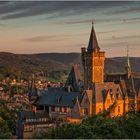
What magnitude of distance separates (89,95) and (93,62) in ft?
26.3

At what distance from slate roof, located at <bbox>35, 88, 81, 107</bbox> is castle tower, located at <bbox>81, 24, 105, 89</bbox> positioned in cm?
388

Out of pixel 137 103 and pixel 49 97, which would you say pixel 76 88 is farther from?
pixel 137 103

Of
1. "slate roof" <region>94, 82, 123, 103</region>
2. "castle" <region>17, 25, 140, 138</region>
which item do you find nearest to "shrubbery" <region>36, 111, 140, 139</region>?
"castle" <region>17, 25, 140, 138</region>

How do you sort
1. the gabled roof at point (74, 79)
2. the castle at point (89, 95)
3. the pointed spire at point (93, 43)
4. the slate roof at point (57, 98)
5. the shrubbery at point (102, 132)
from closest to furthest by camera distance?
the shrubbery at point (102, 132), the castle at point (89, 95), the slate roof at point (57, 98), the pointed spire at point (93, 43), the gabled roof at point (74, 79)

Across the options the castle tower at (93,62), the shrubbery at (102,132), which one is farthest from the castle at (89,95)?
the shrubbery at (102,132)

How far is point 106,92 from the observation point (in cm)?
7362

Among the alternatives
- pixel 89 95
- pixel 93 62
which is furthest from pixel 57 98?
pixel 93 62

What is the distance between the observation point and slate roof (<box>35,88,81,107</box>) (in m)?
74.5

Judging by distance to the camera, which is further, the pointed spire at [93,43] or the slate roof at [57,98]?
the pointed spire at [93,43]

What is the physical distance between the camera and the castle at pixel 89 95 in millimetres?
72375

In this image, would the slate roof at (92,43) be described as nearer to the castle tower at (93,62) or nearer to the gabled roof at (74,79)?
the castle tower at (93,62)

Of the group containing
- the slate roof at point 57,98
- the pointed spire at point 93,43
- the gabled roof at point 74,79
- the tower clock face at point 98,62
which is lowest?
the slate roof at point 57,98

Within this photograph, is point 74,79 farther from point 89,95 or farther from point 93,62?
point 89,95

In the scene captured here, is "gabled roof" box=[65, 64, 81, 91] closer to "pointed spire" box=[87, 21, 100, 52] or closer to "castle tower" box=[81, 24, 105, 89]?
"castle tower" box=[81, 24, 105, 89]
